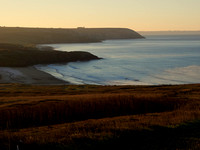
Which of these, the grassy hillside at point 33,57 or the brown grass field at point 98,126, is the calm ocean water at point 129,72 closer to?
the grassy hillside at point 33,57

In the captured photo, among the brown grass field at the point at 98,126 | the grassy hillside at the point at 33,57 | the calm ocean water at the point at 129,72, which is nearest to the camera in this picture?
the brown grass field at the point at 98,126

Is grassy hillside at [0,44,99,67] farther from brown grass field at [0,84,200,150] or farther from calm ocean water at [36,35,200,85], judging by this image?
brown grass field at [0,84,200,150]

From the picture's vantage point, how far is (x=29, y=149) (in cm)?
1135

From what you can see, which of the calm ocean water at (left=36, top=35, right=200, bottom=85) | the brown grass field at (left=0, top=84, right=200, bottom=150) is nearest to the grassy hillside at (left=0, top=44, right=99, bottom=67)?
the calm ocean water at (left=36, top=35, right=200, bottom=85)

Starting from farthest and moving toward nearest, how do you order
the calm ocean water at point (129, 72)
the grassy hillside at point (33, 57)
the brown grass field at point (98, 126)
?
1. the grassy hillside at point (33, 57)
2. the calm ocean water at point (129, 72)
3. the brown grass field at point (98, 126)

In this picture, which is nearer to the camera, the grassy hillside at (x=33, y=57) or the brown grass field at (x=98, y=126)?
the brown grass field at (x=98, y=126)

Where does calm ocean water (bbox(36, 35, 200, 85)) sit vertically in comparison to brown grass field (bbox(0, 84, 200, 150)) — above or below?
below

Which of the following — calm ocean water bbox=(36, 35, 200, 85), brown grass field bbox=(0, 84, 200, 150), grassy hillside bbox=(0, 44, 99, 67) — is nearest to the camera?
brown grass field bbox=(0, 84, 200, 150)

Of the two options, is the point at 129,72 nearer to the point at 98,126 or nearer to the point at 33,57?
the point at 33,57

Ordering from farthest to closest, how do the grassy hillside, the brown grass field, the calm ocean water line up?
the grassy hillside → the calm ocean water → the brown grass field

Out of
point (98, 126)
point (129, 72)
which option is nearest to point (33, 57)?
point (129, 72)

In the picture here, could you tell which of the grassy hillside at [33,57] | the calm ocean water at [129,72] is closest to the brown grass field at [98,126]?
the calm ocean water at [129,72]

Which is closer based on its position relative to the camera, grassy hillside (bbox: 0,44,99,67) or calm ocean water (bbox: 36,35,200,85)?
calm ocean water (bbox: 36,35,200,85)

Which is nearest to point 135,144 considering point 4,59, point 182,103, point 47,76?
point 182,103
